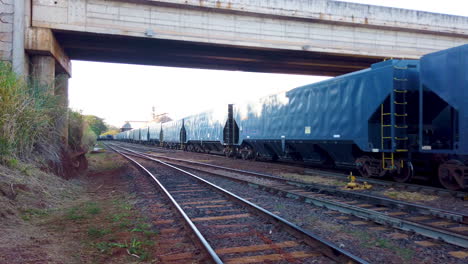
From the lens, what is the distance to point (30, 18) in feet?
43.4

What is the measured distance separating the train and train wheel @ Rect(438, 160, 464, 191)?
21 mm

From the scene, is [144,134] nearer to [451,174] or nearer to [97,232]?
[451,174]

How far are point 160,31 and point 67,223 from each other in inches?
431

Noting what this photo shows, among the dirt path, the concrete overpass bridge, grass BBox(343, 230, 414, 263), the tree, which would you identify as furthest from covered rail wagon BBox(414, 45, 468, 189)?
the tree

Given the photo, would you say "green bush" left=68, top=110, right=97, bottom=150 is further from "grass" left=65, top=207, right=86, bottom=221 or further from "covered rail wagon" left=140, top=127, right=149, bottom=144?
"covered rail wagon" left=140, top=127, right=149, bottom=144

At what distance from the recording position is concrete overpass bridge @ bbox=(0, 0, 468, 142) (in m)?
13.4

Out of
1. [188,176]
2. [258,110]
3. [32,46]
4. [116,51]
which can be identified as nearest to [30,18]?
[32,46]

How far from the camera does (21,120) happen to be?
7.91 metres

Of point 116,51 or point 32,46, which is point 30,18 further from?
point 116,51

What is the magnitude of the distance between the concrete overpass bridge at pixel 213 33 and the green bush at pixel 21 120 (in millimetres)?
4297

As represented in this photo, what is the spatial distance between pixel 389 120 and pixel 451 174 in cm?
224

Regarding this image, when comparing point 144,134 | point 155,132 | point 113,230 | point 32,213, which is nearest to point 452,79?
point 113,230

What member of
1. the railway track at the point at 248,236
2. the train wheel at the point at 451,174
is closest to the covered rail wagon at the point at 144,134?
the railway track at the point at 248,236

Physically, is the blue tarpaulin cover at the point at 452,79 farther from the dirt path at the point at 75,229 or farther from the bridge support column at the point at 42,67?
the bridge support column at the point at 42,67
